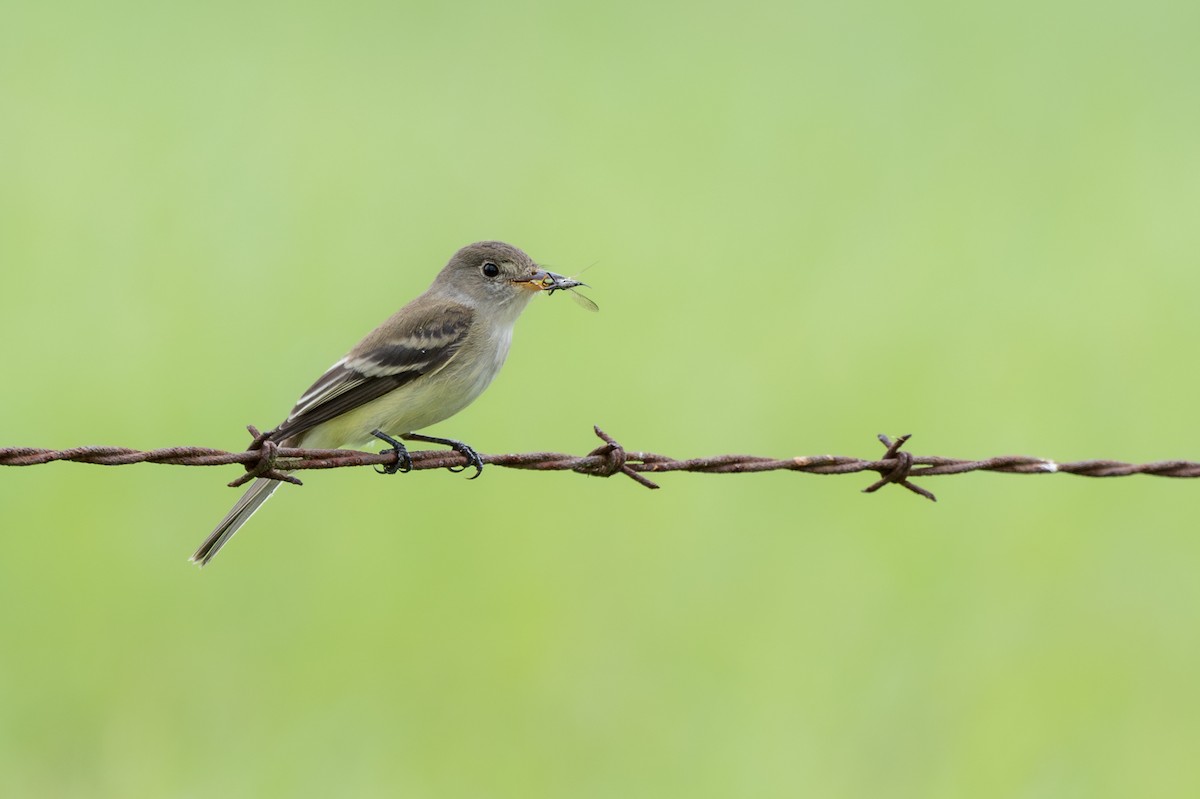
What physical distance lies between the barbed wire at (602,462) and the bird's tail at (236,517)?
878 mm

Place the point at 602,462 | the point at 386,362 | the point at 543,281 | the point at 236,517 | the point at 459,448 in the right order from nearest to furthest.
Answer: the point at 602,462 < the point at 236,517 < the point at 459,448 < the point at 386,362 < the point at 543,281

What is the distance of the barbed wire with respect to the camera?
4.78m

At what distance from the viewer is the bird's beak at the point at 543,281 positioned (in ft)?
23.4

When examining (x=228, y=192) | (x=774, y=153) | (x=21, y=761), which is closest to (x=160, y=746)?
(x=21, y=761)

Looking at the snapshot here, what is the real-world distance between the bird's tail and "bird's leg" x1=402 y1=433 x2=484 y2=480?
0.74m

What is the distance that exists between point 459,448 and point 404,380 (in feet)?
1.43

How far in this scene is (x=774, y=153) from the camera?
1475 cm

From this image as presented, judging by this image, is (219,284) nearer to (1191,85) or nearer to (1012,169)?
(1012,169)

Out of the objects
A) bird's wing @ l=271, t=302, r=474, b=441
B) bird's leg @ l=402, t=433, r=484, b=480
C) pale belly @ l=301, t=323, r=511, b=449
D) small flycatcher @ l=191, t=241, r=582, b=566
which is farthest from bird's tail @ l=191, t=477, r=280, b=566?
bird's leg @ l=402, t=433, r=484, b=480

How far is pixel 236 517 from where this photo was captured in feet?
20.7

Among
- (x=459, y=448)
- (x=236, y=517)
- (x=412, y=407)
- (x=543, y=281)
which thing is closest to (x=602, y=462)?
(x=459, y=448)

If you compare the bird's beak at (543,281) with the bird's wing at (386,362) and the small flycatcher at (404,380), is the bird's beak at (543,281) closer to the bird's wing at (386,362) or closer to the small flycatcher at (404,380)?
the small flycatcher at (404,380)

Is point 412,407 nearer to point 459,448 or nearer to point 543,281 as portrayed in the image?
point 459,448

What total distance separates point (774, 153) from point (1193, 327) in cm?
443
